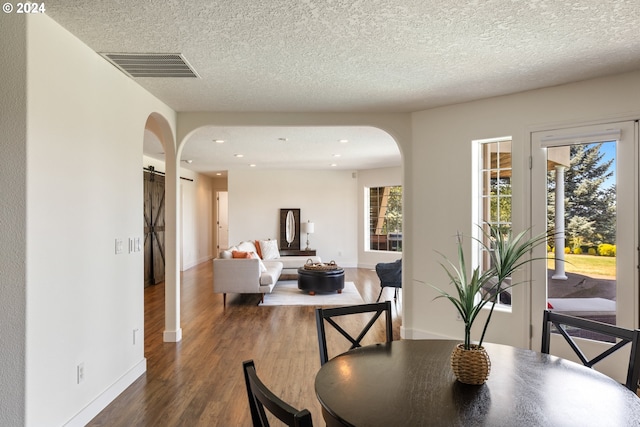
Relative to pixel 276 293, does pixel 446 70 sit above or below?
above

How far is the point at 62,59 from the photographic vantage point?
227 centimetres

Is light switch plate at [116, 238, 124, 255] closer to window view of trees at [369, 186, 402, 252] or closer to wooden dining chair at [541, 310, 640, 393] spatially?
wooden dining chair at [541, 310, 640, 393]

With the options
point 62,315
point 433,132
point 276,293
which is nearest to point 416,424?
point 62,315

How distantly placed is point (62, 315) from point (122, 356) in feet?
2.95

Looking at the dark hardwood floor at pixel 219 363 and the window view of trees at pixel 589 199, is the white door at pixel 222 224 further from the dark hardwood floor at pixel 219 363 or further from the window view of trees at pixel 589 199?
the window view of trees at pixel 589 199

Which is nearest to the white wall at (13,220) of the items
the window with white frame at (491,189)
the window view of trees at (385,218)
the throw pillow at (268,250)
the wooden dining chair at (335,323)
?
the wooden dining chair at (335,323)

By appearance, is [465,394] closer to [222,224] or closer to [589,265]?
[589,265]

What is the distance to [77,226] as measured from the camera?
2408 mm


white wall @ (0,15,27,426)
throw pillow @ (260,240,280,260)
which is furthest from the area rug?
white wall @ (0,15,27,426)

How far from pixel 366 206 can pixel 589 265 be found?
684cm

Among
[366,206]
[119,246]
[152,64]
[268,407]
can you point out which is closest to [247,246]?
[366,206]

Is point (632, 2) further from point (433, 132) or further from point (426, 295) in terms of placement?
point (426, 295)

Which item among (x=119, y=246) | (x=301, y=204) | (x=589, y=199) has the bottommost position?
(x=119, y=246)

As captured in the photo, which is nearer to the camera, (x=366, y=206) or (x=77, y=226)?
(x=77, y=226)
